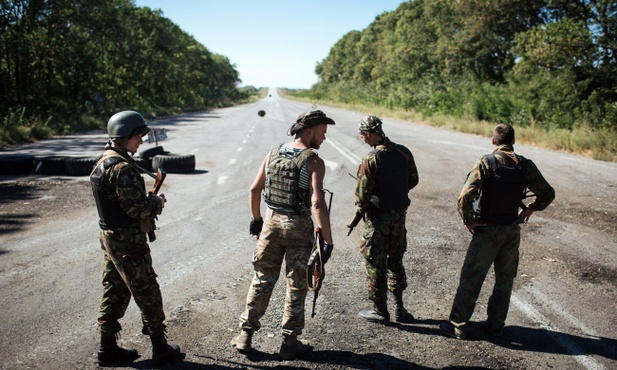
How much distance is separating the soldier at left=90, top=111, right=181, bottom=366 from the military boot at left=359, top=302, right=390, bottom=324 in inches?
71.0

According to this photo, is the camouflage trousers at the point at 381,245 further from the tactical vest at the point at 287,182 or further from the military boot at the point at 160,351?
the military boot at the point at 160,351

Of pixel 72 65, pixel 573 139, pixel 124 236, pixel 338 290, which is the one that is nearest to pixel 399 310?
pixel 338 290

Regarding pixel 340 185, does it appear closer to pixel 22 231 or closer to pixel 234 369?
pixel 22 231

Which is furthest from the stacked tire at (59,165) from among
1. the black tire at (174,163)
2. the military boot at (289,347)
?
the military boot at (289,347)

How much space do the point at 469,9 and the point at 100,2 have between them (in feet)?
78.9

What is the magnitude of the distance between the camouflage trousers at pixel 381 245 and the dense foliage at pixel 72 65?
59.2 ft

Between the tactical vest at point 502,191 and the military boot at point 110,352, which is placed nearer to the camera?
the military boot at point 110,352

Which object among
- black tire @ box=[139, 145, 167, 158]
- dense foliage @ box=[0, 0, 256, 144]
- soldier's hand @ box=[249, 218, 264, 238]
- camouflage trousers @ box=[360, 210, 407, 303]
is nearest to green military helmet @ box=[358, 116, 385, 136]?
camouflage trousers @ box=[360, 210, 407, 303]

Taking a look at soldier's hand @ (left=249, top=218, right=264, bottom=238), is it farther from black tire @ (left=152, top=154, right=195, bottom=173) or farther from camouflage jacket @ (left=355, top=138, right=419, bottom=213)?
black tire @ (left=152, top=154, right=195, bottom=173)

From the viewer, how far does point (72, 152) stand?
16297mm

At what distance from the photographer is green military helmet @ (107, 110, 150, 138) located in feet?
11.8

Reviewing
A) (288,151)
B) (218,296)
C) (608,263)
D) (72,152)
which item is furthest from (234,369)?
(72,152)

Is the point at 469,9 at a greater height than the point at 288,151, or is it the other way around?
the point at 469,9

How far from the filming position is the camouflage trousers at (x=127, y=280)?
3580 millimetres
